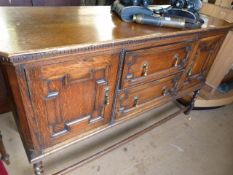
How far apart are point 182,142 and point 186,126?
0.20 m

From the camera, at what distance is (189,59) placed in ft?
3.60

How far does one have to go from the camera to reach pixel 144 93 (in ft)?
3.43

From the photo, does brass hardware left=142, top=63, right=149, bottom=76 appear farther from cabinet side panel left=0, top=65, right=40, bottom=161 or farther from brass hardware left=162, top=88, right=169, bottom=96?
cabinet side panel left=0, top=65, right=40, bottom=161

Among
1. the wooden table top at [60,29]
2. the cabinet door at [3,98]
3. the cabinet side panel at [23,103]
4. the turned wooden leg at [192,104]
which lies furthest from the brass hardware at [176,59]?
the cabinet door at [3,98]

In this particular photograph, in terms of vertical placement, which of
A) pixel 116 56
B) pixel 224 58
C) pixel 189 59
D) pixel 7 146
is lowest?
pixel 7 146

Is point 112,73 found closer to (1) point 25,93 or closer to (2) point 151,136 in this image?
(1) point 25,93

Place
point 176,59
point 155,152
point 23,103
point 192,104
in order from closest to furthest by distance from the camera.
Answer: point 23,103 → point 176,59 → point 155,152 → point 192,104

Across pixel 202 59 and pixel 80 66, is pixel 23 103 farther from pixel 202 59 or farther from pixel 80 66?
pixel 202 59

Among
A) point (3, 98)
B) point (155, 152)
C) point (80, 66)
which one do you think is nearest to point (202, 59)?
point (155, 152)

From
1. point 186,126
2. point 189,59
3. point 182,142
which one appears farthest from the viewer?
point 186,126

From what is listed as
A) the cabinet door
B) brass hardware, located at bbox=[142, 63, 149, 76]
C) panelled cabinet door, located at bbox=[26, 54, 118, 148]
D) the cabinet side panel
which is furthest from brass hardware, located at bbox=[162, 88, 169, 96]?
the cabinet door

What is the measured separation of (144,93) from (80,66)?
1.57ft

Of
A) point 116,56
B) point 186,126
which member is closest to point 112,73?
point 116,56

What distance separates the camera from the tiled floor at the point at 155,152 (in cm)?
123
